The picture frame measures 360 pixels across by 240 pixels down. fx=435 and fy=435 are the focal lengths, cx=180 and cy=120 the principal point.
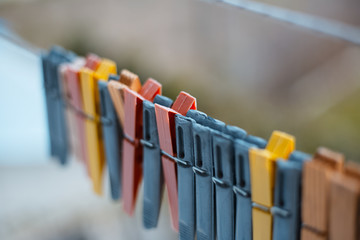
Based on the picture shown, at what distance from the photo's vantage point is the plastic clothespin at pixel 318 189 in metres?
0.41

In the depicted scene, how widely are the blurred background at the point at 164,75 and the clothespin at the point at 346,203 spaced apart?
88 cm

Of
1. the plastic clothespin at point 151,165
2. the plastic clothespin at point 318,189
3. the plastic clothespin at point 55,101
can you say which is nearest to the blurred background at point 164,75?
the plastic clothespin at point 55,101

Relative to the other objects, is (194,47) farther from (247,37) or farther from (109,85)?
(109,85)

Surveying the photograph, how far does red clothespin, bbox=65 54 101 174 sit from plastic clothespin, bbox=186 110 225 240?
0.76 feet

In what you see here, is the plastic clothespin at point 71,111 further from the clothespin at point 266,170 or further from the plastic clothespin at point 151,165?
the clothespin at point 266,170

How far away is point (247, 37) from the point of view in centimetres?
237

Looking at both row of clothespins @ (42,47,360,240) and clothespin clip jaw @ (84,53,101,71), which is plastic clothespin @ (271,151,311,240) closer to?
row of clothespins @ (42,47,360,240)

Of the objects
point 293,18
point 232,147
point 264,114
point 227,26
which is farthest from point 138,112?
point 227,26

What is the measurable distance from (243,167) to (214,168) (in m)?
0.04

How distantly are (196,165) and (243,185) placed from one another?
66 mm

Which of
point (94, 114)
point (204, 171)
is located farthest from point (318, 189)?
point (94, 114)

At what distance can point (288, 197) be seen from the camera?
453 millimetres

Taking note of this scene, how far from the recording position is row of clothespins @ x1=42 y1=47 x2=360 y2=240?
1.40 ft

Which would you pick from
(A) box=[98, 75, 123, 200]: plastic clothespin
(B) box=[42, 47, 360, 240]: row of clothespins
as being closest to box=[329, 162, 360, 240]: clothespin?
(B) box=[42, 47, 360, 240]: row of clothespins
